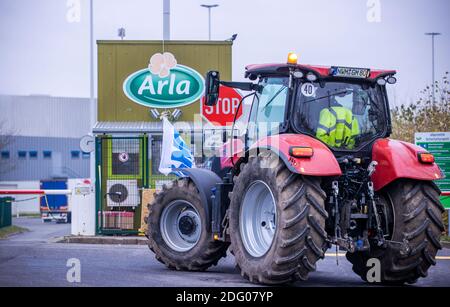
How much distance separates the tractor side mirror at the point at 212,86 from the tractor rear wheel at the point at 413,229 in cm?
277

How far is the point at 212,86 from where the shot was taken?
39.8ft

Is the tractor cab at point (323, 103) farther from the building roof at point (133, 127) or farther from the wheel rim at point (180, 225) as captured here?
the building roof at point (133, 127)

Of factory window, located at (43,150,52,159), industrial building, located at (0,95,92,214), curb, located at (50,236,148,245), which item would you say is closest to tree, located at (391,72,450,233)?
curb, located at (50,236,148,245)

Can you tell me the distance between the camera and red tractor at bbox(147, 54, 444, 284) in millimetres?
10367

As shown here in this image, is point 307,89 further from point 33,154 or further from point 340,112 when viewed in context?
point 33,154

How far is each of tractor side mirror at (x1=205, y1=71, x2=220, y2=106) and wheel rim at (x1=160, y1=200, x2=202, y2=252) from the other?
1904 mm

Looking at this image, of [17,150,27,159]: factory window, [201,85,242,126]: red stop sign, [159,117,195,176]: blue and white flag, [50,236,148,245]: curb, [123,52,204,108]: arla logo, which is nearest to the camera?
[159,117,195,176]: blue and white flag

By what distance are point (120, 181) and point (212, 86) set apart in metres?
11.0

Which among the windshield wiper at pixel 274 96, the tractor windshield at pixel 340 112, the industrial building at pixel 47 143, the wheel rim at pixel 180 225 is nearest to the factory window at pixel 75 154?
the industrial building at pixel 47 143

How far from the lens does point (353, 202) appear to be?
10.8m

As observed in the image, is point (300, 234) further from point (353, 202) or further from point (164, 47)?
point (164, 47)

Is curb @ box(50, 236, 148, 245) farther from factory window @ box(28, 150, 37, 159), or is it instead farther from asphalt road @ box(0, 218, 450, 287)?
factory window @ box(28, 150, 37, 159)
